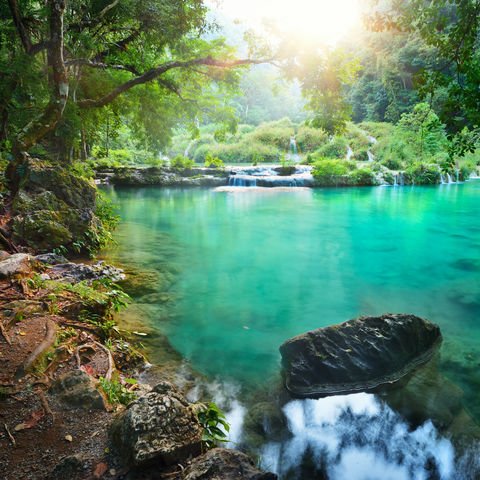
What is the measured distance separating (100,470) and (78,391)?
0.62 metres

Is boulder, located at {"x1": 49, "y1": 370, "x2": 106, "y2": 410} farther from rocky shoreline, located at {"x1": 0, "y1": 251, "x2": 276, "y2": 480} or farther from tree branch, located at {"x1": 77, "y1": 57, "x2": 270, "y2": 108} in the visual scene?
tree branch, located at {"x1": 77, "y1": 57, "x2": 270, "y2": 108}

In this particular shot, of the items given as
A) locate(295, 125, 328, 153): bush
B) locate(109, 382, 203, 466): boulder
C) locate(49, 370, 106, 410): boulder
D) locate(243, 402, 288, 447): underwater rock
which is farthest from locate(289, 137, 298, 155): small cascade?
locate(109, 382, 203, 466): boulder

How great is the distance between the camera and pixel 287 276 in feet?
21.2

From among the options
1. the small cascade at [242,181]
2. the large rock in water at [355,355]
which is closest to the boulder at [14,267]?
the large rock in water at [355,355]

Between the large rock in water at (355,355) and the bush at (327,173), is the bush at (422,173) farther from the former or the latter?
the large rock in water at (355,355)

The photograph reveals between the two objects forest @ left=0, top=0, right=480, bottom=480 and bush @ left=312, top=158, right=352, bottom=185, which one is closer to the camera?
forest @ left=0, top=0, right=480, bottom=480

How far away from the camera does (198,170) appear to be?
23109 mm

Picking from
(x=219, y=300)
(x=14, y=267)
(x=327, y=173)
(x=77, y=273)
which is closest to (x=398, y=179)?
(x=327, y=173)

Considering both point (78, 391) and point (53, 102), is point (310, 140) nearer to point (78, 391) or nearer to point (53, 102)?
point (53, 102)

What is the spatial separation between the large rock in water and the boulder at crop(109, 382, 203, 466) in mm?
1491

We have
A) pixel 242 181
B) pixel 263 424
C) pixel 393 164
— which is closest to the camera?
pixel 263 424

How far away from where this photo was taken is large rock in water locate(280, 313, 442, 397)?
10.3 feet

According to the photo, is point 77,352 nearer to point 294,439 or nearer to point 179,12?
point 294,439

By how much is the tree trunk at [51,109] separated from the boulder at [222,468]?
612 cm
